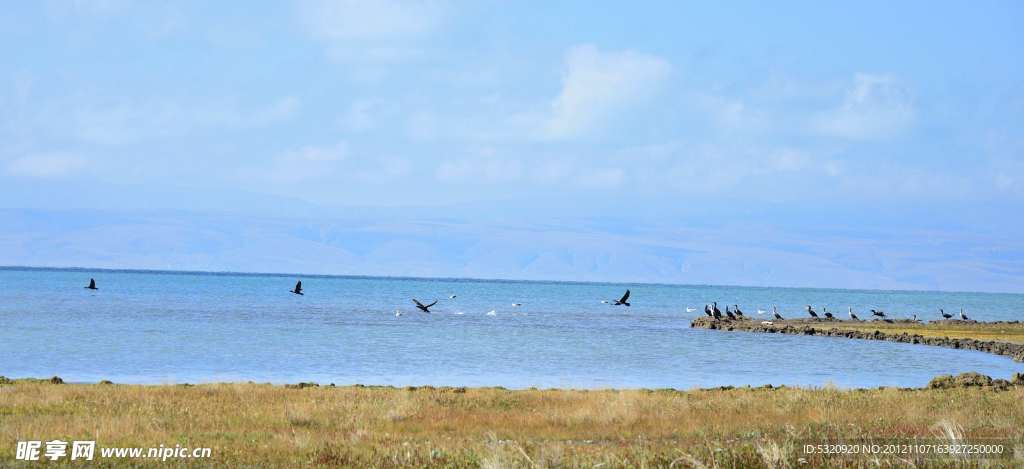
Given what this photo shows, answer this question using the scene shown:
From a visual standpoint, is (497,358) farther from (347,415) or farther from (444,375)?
(347,415)

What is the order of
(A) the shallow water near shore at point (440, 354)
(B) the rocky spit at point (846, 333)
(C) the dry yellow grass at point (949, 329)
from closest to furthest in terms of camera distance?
(A) the shallow water near shore at point (440, 354) < (B) the rocky spit at point (846, 333) < (C) the dry yellow grass at point (949, 329)

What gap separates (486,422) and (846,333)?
52912mm

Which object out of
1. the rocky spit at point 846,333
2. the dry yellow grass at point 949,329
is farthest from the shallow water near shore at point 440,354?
the dry yellow grass at point 949,329

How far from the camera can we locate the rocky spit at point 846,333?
55.2 meters

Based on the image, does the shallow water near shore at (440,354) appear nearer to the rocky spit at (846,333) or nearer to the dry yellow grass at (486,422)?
the rocky spit at (846,333)

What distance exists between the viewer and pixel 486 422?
2080cm

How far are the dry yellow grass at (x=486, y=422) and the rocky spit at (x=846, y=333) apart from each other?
30.0 meters

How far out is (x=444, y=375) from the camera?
3775cm

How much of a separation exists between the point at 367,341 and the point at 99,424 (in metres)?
35.5

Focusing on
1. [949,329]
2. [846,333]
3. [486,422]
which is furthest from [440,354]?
[949,329]

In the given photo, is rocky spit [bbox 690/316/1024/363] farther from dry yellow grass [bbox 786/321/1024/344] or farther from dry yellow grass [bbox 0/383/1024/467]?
dry yellow grass [bbox 0/383/1024/467]

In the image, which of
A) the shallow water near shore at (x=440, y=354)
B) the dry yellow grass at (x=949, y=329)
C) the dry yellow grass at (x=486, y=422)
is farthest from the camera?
the dry yellow grass at (x=949, y=329)

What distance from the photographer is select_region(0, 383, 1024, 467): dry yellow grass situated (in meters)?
15.1

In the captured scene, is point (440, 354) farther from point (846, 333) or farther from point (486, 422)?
point (846, 333)
